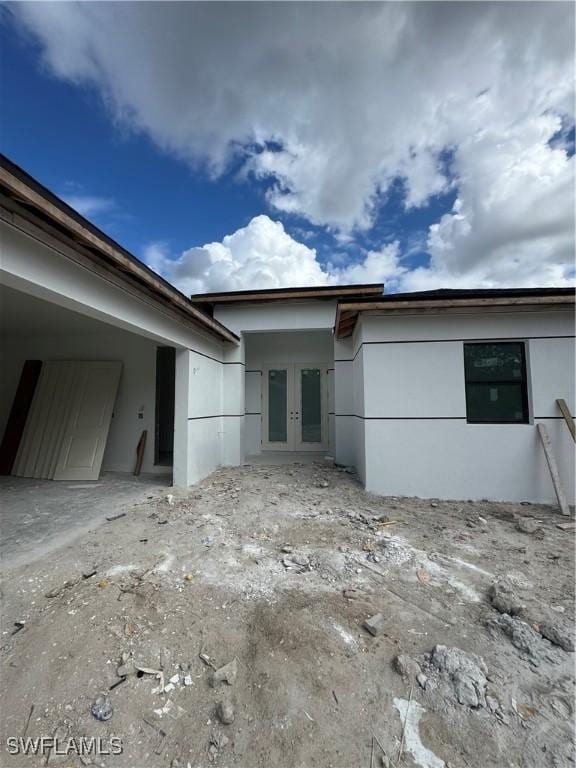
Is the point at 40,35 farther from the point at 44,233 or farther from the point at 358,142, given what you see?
the point at 358,142

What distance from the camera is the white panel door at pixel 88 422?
5285mm

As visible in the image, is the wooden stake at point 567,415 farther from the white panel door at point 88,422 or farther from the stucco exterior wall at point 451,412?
the white panel door at point 88,422

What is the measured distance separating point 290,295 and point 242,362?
5.76 feet

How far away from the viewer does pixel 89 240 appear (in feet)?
7.87

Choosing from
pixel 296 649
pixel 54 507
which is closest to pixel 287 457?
pixel 54 507

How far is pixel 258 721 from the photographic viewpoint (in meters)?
1.29

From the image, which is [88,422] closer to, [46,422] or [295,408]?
[46,422]

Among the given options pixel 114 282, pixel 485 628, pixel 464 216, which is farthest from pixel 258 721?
pixel 464 216

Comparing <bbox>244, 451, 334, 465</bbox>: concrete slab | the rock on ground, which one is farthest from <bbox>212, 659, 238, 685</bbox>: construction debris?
<bbox>244, 451, 334, 465</bbox>: concrete slab

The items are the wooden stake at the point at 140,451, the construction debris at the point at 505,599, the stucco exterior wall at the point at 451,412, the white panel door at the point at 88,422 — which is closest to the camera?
the construction debris at the point at 505,599

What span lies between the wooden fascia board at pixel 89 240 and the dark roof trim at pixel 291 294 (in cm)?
227

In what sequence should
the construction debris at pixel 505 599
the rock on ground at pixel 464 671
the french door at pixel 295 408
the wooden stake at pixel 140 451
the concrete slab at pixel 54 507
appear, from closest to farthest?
the rock on ground at pixel 464 671 → the construction debris at pixel 505 599 → the concrete slab at pixel 54 507 → the wooden stake at pixel 140 451 → the french door at pixel 295 408

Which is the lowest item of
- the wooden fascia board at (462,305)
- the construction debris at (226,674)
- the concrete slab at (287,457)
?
the construction debris at (226,674)

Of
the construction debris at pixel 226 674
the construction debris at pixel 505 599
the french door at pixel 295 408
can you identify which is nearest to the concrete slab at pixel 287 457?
the french door at pixel 295 408
